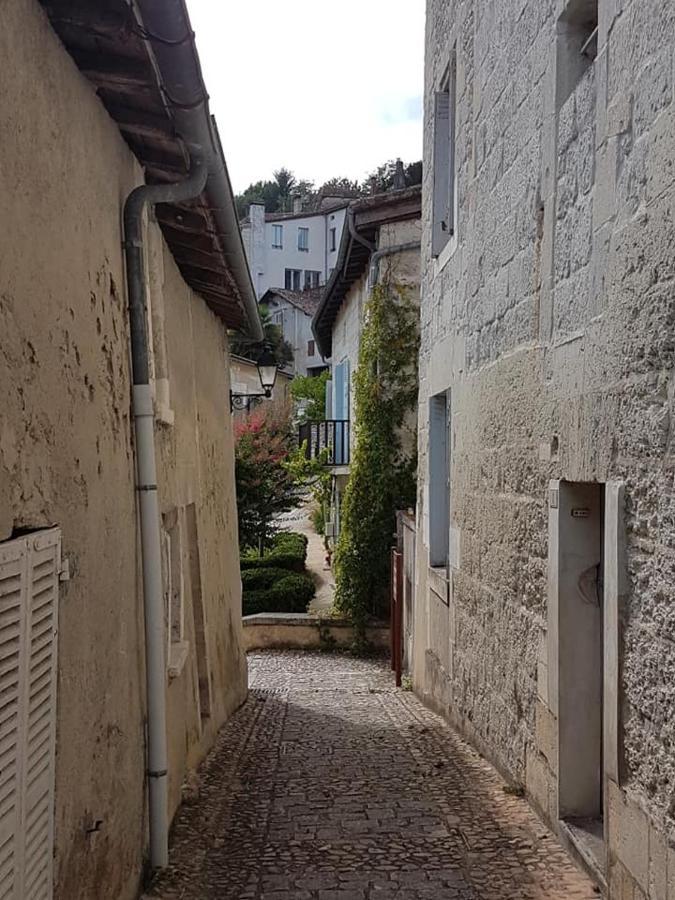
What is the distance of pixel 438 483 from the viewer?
9.22 metres

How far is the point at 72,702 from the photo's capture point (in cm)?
327

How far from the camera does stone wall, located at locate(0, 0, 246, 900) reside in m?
2.79

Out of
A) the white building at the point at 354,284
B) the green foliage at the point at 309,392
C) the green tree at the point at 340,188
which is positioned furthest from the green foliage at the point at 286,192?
the white building at the point at 354,284

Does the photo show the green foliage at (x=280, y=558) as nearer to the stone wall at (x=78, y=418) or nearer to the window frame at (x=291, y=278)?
the stone wall at (x=78, y=418)

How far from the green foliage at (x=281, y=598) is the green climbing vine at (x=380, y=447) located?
5.29 ft

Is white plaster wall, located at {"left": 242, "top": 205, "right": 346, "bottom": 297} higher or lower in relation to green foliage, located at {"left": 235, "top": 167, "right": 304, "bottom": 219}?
lower

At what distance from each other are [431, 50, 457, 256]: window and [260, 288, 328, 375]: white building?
3898 centimetres

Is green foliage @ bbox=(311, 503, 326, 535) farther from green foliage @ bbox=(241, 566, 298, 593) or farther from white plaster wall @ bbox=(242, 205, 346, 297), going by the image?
white plaster wall @ bbox=(242, 205, 346, 297)

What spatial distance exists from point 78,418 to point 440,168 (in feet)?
20.2

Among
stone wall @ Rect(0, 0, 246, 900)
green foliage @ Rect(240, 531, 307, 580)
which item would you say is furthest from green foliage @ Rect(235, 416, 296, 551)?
stone wall @ Rect(0, 0, 246, 900)

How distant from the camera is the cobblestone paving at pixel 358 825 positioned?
435 centimetres

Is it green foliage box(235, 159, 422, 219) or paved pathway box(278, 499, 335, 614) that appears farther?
green foliage box(235, 159, 422, 219)

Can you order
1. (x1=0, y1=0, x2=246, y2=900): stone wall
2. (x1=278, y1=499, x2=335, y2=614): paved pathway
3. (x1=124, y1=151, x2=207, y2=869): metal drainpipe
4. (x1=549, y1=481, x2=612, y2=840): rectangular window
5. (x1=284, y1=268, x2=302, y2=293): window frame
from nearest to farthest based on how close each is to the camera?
(x1=0, y1=0, x2=246, y2=900): stone wall → (x1=124, y1=151, x2=207, y2=869): metal drainpipe → (x1=549, y1=481, x2=612, y2=840): rectangular window → (x1=278, y1=499, x2=335, y2=614): paved pathway → (x1=284, y1=268, x2=302, y2=293): window frame

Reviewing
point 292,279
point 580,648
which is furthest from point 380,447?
point 292,279
